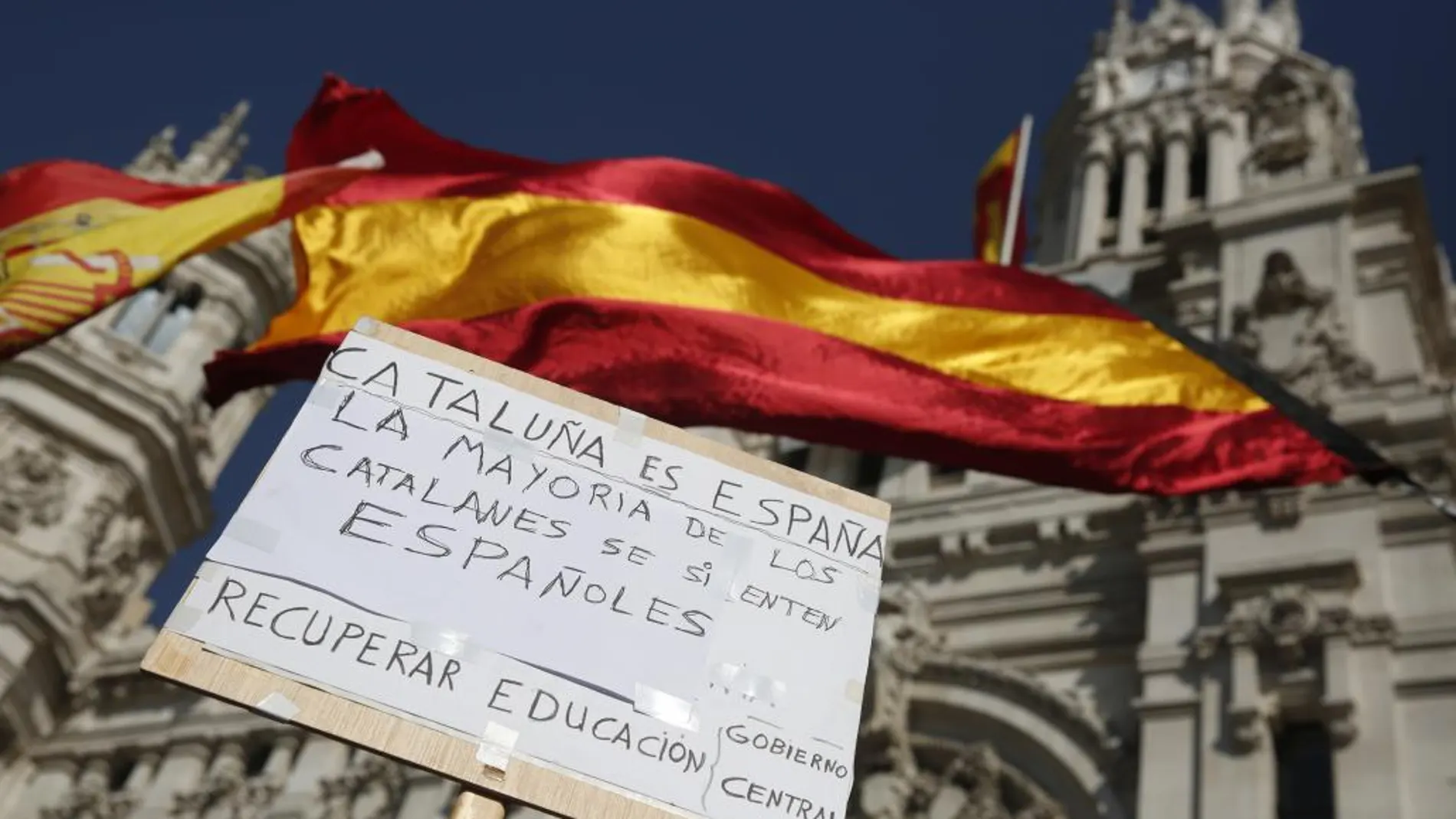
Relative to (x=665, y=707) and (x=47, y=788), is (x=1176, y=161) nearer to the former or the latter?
(x=47, y=788)

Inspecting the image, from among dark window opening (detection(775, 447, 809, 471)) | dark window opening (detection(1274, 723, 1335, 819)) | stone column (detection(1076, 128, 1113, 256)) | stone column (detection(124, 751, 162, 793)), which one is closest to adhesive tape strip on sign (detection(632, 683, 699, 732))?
dark window opening (detection(1274, 723, 1335, 819))

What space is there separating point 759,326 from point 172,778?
15660 millimetres

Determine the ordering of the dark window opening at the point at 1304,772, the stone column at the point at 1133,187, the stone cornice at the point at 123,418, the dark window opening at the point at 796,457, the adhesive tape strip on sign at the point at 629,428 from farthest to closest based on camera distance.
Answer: the stone column at the point at 1133,187 → the stone cornice at the point at 123,418 → the dark window opening at the point at 796,457 → the dark window opening at the point at 1304,772 → the adhesive tape strip on sign at the point at 629,428

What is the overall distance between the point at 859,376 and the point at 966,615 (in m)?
7.70

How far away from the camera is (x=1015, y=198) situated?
21.7m

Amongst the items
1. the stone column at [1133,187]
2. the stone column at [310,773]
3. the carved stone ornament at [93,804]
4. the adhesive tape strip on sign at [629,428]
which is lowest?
the adhesive tape strip on sign at [629,428]

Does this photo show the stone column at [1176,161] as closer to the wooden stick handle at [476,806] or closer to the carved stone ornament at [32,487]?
the carved stone ornament at [32,487]

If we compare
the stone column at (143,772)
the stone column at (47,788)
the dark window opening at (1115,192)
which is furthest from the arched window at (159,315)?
the dark window opening at (1115,192)

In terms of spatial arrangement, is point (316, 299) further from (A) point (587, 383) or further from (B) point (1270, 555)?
(B) point (1270, 555)

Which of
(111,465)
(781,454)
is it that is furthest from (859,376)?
(111,465)

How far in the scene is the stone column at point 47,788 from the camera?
24.0 m

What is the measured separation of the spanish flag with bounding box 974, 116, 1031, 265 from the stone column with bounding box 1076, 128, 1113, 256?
6.57m

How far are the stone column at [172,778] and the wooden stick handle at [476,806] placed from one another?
20.1m

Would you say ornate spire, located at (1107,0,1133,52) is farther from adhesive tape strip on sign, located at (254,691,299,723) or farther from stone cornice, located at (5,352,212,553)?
adhesive tape strip on sign, located at (254,691,299,723)
